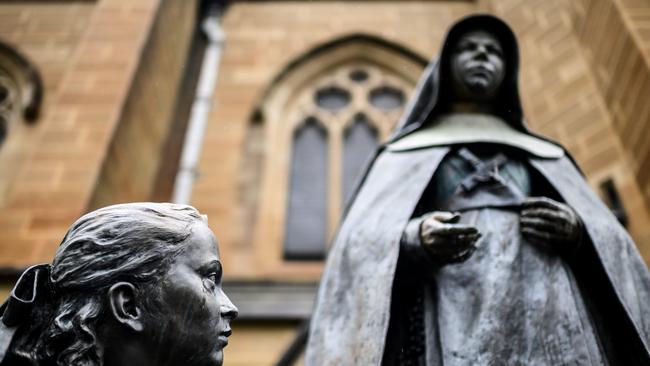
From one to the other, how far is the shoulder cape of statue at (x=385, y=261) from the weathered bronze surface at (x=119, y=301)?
0.62 meters

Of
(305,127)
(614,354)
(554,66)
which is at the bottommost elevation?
(614,354)

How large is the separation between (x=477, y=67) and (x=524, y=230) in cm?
69

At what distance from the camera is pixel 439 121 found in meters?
2.22

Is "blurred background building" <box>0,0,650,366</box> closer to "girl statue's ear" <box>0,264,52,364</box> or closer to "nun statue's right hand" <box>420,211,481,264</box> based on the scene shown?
"nun statue's right hand" <box>420,211,481,264</box>

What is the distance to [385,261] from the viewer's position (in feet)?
5.63

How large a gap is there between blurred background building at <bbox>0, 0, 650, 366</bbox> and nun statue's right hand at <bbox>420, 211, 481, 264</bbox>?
3839mm

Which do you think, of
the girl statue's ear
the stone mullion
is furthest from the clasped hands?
the stone mullion

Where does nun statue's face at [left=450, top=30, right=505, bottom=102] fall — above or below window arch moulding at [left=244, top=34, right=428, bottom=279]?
below

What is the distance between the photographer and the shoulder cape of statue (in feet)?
5.26

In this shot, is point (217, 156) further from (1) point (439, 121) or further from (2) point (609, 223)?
(2) point (609, 223)

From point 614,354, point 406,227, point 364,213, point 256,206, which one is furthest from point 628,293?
point 256,206

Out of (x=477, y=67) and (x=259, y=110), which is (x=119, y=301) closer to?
(x=477, y=67)

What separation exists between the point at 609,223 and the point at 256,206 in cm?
550

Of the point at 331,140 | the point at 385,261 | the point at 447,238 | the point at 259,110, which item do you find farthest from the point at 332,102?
the point at 447,238
